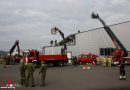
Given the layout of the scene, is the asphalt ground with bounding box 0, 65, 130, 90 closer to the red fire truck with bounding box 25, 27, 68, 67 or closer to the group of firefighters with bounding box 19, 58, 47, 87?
the group of firefighters with bounding box 19, 58, 47, 87

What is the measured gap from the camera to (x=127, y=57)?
44.5 meters

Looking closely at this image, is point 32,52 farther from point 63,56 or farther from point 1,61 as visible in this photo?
point 1,61

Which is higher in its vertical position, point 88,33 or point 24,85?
point 88,33

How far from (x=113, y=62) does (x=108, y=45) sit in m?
12.2

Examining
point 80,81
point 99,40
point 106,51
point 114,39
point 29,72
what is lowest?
point 80,81

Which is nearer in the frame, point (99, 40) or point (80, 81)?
point (80, 81)

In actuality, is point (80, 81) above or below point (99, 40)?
below

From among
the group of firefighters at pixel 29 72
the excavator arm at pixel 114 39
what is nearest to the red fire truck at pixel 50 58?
the excavator arm at pixel 114 39

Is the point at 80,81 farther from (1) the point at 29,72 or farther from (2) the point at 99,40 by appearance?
(2) the point at 99,40

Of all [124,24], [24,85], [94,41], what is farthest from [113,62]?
[24,85]

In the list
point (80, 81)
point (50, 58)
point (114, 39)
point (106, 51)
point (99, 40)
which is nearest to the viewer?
point (80, 81)

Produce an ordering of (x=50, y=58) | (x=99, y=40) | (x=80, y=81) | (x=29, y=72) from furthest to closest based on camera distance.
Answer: (x=99, y=40) < (x=50, y=58) < (x=80, y=81) < (x=29, y=72)

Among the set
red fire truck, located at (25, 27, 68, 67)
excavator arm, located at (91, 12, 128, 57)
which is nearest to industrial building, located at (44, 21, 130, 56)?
excavator arm, located at (91, 12, 128, 57)

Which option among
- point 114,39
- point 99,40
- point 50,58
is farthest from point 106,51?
point 50,58
